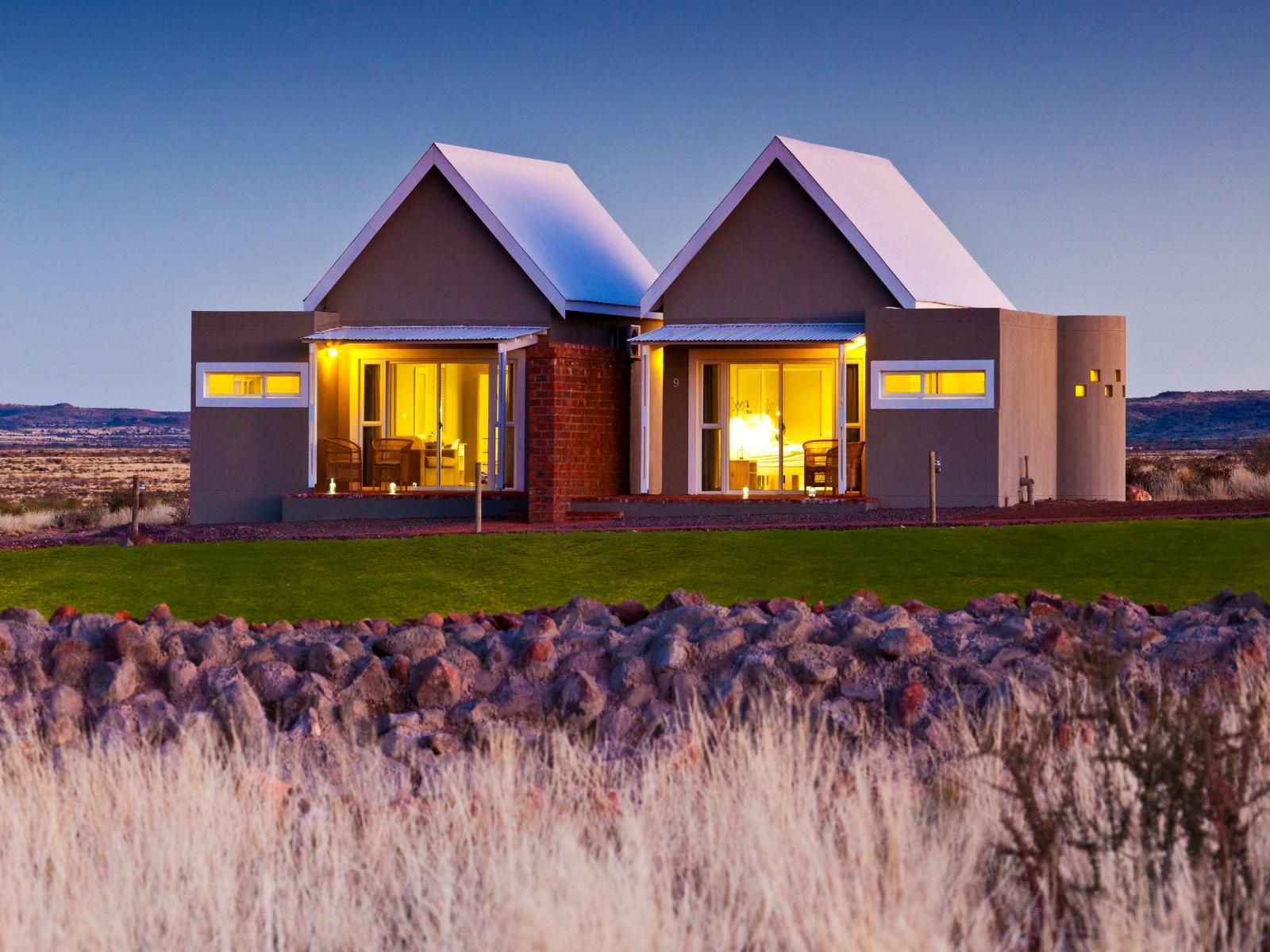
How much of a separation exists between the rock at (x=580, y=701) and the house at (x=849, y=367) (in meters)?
16.1

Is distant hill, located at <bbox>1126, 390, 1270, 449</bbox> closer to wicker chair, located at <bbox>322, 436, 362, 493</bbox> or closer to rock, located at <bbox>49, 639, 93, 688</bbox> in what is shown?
wicker chair, located at <bbox>322, 436, 362, 493</bbox>

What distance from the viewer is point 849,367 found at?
26188 mm

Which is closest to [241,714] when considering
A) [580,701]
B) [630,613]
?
[580,701]

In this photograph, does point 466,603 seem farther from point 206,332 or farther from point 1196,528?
point 206,332

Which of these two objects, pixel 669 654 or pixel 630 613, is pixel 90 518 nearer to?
pixel 630 613

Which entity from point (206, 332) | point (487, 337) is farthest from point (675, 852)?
point (206, 332)

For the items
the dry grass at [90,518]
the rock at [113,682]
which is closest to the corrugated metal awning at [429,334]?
the dry grass at [90,518]

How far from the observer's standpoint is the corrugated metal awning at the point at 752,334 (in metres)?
24.4

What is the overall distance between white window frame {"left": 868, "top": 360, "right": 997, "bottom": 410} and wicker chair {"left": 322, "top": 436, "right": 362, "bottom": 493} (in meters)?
7.42

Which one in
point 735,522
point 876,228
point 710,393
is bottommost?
point 735,522

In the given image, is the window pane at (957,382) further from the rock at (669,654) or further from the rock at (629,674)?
the rock at (629,674)

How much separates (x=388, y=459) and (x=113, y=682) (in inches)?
713

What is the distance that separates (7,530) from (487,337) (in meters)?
10.6

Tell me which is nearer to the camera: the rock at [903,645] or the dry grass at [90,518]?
the rock at [903,645]
